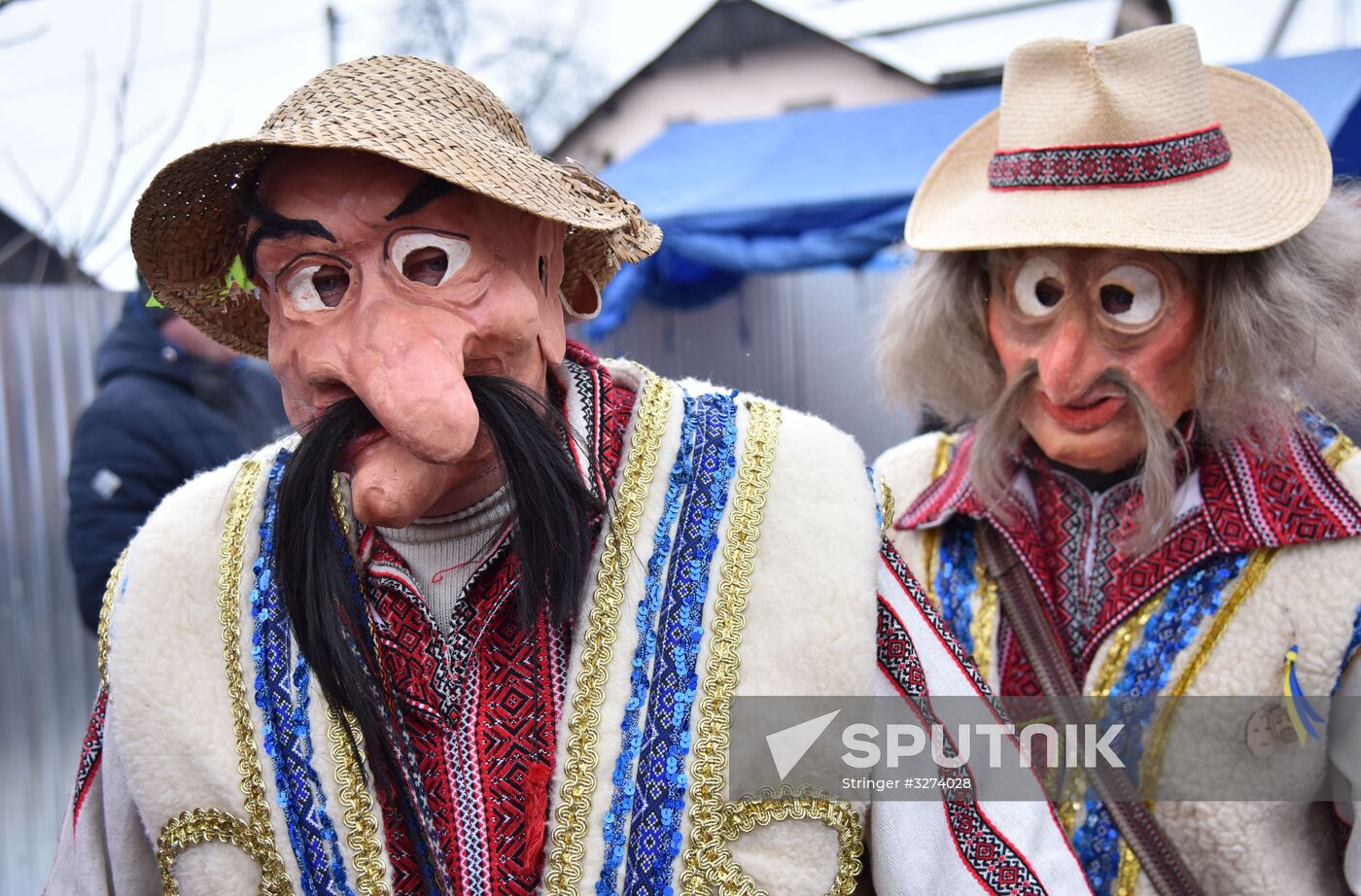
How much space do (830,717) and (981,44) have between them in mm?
11561

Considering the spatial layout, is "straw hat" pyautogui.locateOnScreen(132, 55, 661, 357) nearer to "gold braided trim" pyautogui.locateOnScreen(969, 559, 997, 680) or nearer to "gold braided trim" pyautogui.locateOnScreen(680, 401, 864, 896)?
"gold braided trim" pyautogui.locateOnScreen(680, 401, 864, 896)

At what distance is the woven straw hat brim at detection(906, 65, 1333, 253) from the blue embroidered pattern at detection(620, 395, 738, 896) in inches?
32.4

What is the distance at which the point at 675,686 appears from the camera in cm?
152

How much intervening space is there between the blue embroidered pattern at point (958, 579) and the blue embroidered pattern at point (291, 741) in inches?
44.0

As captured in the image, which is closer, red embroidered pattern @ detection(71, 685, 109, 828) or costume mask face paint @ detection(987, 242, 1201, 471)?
red embroidered pattern @ detection(71, 685, 109, 828)

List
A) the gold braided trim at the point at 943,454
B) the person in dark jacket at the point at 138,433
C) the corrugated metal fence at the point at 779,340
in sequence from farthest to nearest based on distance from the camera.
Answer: the corrugated metal fence at the point at 779,340, the person in dark jacket at the point at 138,433, the gold braided trim at the point at 943,454

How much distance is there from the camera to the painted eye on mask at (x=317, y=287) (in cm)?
141

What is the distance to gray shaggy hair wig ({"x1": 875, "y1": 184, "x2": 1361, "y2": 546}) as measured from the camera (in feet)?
6.84

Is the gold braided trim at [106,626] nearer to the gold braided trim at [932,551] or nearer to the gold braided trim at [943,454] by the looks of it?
the gold braided trim at [932,551]

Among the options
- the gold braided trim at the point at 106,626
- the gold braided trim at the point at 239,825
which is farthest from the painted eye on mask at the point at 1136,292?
the gold braided trim at the point at 106,626

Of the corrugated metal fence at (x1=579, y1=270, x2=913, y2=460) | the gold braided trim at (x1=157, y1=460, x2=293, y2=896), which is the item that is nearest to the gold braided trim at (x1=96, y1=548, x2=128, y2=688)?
the gold braided trim at (x1=157, y1=460, x2=293, y2=896)

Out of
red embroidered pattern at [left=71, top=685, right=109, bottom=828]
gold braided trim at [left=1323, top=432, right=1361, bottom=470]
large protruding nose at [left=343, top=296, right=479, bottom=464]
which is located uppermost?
large protruding nose at [left=343, top=296, right=479, bottom=464]

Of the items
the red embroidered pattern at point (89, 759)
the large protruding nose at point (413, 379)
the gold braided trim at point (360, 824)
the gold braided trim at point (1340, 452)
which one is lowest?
the red embroidered pattern at point (89, 759)

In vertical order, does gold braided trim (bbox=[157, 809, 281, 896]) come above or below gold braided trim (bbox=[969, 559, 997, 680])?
above
